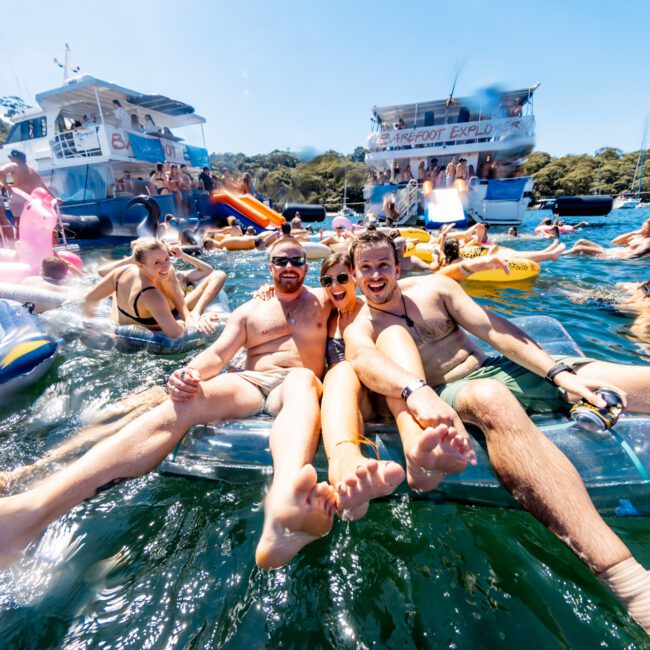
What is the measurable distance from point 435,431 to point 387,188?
19.5m

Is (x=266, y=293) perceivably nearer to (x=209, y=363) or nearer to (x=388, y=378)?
(x=209, y=363)

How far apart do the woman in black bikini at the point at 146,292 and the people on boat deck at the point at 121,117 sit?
14.5 m

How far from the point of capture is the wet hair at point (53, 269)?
17.0ft

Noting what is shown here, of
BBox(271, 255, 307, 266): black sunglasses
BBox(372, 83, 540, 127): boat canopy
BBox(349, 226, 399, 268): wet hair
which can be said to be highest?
BBox(372, 83, 540, 127): boat canopy

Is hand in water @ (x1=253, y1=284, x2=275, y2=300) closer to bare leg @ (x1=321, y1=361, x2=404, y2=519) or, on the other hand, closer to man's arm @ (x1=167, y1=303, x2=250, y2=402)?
man's arm @ (x1=167, y1=303, x2=250, y2=402)

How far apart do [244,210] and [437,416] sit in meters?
15.0

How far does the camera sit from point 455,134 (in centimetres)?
2003

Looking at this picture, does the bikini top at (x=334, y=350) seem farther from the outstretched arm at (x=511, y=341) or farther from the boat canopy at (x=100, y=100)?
the boat canopy at (x=100, y=100)

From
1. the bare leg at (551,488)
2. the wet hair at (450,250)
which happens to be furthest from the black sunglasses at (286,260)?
the wet hair at (450,250)

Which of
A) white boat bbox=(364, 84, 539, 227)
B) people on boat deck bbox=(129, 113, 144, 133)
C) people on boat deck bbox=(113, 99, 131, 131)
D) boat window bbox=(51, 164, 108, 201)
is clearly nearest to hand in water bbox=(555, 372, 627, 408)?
white boat bbox=(364, 84, 539, 227)

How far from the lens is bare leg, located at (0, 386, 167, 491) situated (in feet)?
7.47

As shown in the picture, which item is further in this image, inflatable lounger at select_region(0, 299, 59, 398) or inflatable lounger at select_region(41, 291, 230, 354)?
inflatable lounger at select_region(41, 291, 230, 354)

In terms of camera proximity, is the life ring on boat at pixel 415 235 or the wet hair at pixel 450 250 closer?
the wet hair at pixel 450 250

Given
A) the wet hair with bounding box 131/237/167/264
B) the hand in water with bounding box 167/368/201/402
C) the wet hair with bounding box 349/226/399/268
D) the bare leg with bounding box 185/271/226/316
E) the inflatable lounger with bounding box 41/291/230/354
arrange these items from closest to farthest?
1. the hand in water with bounding box 167/368/201/402
2. the wet hair with bounding box 349/226/399/268
3. the wet hair with bounding box 131/237/167/264
4. the inflatable lounger with bounding box 41/291/230/354
5. the bare leg with bounding box 185/271/226/316
